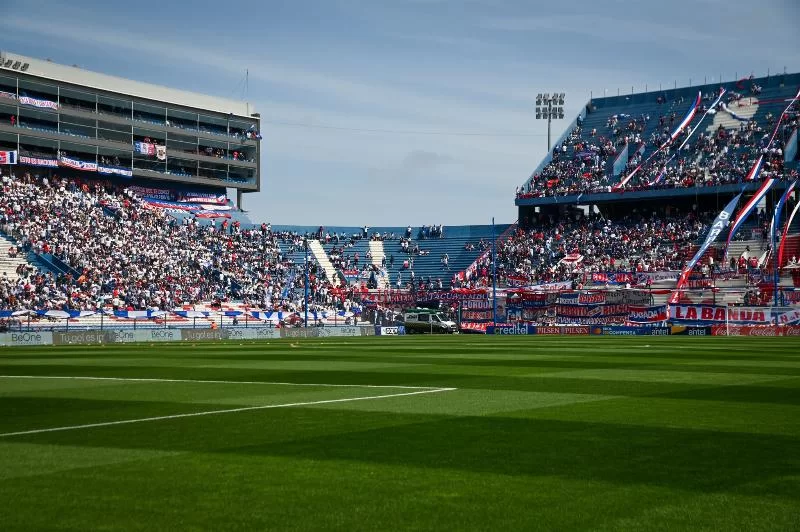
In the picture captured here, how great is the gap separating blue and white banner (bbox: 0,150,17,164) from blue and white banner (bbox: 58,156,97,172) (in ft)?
16.0

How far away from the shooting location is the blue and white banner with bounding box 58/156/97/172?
85500 millimetres

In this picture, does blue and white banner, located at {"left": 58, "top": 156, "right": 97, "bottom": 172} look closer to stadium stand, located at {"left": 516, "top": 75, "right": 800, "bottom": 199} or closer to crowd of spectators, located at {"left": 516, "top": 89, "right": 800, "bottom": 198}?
crowd of spectators, located at {"left": 516, "top": 89, "right": 800, "bottom": 198}

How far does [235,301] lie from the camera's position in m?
77.6

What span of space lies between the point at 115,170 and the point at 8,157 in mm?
11857

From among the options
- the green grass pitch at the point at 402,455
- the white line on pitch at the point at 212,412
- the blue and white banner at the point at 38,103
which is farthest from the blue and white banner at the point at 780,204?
the blue and white banner at the point at 38,103

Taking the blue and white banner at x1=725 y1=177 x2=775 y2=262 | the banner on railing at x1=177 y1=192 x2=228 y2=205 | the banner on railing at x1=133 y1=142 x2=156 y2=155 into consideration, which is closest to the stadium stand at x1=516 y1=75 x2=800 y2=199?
the blue and white banner at x1=725 y1=177 x2=775 y2=262

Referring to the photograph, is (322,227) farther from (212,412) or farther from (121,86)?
(212,412)

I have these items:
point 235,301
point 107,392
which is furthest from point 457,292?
A: point 107,392

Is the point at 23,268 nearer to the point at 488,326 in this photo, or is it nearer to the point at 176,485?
the point at 488,326

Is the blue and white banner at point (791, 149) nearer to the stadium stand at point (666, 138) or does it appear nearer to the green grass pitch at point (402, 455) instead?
the stadium stand at point (666, 138)

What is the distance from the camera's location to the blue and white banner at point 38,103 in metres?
83.7

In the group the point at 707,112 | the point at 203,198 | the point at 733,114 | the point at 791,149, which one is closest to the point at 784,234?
the point at 791,149

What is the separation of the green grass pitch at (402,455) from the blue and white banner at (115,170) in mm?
71852

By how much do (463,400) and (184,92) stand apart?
90179 mm
